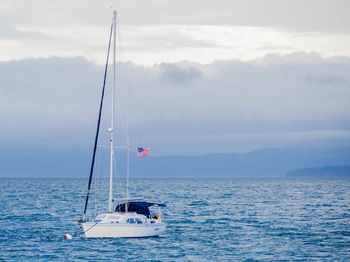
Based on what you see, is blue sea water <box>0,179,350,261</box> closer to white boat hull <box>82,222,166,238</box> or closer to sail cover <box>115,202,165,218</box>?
white boat hull <box>82,222,166,238</box>

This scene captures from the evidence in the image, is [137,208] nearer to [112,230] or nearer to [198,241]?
[112,230]

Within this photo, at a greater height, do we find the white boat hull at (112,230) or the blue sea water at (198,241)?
the white boat hull at (112,230)

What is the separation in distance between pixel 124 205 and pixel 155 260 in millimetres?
12344

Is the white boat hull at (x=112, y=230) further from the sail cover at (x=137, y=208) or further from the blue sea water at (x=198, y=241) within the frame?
the sail cover at (x=137, y=208)

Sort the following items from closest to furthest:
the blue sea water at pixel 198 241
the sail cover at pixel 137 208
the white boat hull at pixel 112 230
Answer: the blue sea water at pixel 198 241 < the white boat hull at pixel 112 230 < the sail cover at pixel 137 208

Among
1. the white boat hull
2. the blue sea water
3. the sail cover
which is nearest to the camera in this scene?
the blue sea water

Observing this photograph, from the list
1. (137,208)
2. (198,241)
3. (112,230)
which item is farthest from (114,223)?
(198,241)

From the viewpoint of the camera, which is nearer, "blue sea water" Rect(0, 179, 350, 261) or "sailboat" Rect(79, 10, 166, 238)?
"blue sea water" Rect(0, 179, 350, 261)

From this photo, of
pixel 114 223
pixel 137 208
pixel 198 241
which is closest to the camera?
pixel 114 223

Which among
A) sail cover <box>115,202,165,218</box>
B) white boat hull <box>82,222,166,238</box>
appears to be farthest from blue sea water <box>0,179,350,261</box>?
sail cover <box>115,202,165,218</box>

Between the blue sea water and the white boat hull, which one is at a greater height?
the white boat hull

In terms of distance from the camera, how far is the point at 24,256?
4903 cm

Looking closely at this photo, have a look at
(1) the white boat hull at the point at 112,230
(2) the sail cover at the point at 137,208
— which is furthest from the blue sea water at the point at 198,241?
(2) the sail cover at the point at 137,208

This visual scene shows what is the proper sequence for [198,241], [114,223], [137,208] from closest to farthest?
[114,223] → [198,241] → [137,208]
